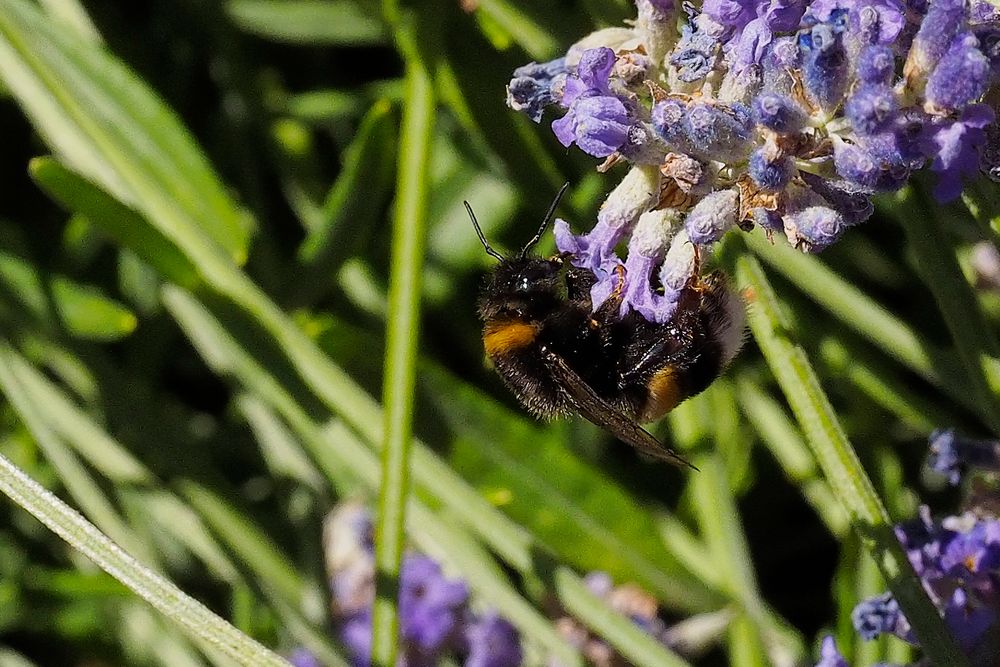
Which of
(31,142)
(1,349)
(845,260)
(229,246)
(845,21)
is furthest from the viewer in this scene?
(31,142)

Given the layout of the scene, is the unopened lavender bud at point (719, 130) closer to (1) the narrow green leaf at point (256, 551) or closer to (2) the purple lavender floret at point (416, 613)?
(2) the purple lavender floret at point (416, 613)

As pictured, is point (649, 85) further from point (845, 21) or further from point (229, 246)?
point (229, 246)

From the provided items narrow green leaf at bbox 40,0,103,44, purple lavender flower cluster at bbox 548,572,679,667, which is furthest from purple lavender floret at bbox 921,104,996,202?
narrow green leaf at bbox 40,0,103,44

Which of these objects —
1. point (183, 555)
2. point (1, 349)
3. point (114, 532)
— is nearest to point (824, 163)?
point (114, 532)

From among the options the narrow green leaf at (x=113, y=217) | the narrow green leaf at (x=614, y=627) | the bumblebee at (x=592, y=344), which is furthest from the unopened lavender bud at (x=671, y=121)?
the narrow green leaf at (x=113, y=217)

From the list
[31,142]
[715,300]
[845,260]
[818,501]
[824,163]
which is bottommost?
[818,501]

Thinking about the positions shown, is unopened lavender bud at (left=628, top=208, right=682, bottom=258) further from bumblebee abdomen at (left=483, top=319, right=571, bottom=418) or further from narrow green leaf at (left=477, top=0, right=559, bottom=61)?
narrow green leaf at (left=477, top=0, right=559, bottom=61)

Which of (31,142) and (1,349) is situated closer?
(1,349)
